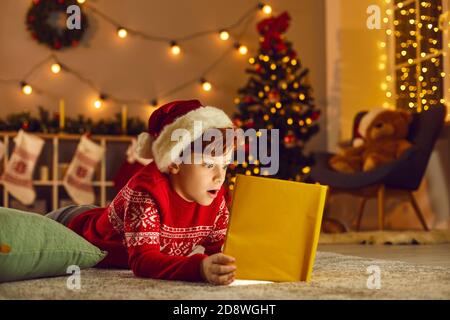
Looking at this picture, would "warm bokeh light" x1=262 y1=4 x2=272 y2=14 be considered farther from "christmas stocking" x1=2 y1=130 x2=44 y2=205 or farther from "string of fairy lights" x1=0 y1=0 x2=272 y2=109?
"christmas stocking" x1=2 y1=130 x2=44 y2=205

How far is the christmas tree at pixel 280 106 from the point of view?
493 cm

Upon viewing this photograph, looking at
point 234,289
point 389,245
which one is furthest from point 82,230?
point 389,245

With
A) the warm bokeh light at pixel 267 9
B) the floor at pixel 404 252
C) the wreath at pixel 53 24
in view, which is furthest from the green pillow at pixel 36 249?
the warm bokeh light at pixel 267 9

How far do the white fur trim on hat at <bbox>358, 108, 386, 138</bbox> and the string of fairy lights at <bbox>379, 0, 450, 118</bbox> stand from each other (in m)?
0.37

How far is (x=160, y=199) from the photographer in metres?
1.56

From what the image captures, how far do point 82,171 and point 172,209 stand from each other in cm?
360

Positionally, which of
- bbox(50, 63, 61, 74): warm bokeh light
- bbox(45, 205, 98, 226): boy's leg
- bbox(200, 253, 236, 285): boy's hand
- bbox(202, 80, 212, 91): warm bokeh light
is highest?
bbox(50, 63, 61, 74): warm bokeh light

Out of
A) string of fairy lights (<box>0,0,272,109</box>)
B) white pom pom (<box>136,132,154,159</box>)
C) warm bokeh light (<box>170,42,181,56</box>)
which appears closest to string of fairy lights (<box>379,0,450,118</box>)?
string of fairy lights (<box>0,0,272,109</box>)

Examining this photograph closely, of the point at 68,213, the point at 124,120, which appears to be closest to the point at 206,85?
the point at 124,120

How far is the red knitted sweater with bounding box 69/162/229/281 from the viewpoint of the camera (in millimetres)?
1496

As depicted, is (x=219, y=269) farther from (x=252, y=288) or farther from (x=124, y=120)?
(x=124, y=120)

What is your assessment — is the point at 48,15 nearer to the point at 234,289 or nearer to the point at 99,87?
the point at 99,87

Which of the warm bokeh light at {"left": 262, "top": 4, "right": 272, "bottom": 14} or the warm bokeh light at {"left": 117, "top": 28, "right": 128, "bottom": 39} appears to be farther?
the warm bokeh light at {"left": 262, "top": 4, "right": 272, "bottom": 14}
